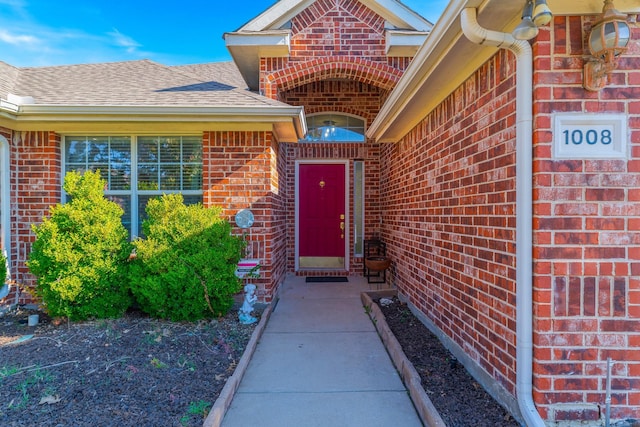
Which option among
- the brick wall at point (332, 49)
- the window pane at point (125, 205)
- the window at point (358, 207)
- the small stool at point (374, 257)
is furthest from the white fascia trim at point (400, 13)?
the window pane at point (125, 205)

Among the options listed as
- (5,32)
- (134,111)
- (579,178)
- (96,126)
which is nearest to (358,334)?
(579,178)

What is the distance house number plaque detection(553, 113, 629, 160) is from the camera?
2.10 m

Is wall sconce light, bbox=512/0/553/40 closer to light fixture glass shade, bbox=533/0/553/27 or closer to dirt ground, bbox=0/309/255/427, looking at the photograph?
light fixture glass shade, bbox=533/0/553/27

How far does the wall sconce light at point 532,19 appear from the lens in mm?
1838

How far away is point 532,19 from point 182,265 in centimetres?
382

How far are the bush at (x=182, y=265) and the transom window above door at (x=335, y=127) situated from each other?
11.8 feet

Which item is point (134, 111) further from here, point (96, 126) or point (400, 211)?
point (400, 211)

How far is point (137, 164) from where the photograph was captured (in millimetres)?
4949

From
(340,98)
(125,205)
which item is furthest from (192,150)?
(340,98)

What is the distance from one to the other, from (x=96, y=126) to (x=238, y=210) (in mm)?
2170

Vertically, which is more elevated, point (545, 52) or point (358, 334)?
point (545, 52)

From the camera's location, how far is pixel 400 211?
5410mm

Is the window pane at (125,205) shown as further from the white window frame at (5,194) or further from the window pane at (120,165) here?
the white window frame at (5,194)

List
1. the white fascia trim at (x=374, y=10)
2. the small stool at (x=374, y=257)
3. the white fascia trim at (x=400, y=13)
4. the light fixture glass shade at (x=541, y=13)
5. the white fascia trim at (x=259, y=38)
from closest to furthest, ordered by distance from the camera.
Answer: the light fixture glass shade at (x=541, y=13), the white fascia trim at (x=259, y=38), the white fascia trim at (x=374, y=10), the white fascia trim at (x=400, y=13), the small stool at (x=374, y=257)
